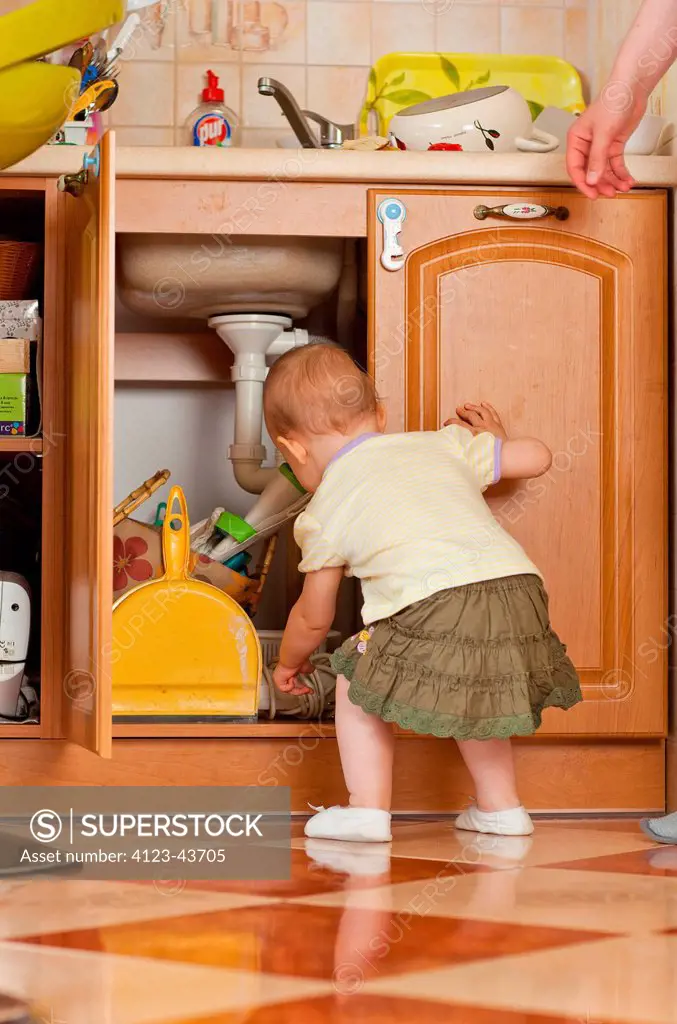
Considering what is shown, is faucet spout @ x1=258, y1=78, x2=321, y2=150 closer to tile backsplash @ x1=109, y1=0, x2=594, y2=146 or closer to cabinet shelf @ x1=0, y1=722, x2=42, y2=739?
tile backsplash @ x1=109, y1=0, x2=594, y2=146

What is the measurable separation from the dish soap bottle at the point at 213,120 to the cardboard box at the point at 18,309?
622 millimetres

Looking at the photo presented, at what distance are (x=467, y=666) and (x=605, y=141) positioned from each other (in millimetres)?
737

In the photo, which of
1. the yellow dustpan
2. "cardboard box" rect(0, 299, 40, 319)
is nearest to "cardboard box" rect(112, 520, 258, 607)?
the yellow dustpan

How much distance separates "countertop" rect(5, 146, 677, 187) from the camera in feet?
5.34

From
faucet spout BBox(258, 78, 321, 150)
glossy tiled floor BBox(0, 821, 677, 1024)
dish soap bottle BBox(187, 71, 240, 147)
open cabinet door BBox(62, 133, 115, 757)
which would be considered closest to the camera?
glossy tiled floor BBox(0, 821, 677, 1024)

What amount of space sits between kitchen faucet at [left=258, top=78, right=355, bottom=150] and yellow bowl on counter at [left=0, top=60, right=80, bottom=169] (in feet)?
1.89

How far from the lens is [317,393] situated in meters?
1.52

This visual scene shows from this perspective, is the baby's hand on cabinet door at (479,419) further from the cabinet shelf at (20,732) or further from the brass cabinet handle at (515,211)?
the cabinet shelf at (20,732)

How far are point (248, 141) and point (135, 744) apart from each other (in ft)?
4.20

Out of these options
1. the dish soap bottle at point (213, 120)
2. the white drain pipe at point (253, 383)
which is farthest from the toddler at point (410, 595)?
the dish soap bottle at point (213, 120)

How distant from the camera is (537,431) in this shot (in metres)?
1.66

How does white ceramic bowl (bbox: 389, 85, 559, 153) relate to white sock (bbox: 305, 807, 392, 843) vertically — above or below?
above

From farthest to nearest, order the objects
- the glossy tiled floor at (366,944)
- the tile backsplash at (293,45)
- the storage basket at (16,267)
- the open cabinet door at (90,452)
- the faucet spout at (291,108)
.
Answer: the tile backsplash at (293,45) → the faucet spout at (291,108) → the storage basket at (16,267) → the open cabinet door at (90,452) → the glossy tiled floor at (366,944)

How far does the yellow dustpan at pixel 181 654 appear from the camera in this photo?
1.62 metres
